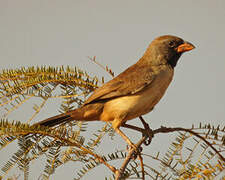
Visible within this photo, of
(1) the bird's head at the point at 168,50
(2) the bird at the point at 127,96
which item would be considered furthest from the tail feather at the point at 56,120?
(1) the bird's head at the point at 168,50

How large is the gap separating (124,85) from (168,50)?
0.85 meters

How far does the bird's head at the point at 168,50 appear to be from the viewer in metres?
4.11

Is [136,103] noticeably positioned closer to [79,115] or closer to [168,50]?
[79,115]

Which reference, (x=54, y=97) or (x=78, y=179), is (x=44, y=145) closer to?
(x=78, y=179)

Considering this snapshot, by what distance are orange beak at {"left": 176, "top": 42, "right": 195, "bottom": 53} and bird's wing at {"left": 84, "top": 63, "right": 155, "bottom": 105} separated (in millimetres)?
511

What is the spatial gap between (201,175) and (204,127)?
2.13ft

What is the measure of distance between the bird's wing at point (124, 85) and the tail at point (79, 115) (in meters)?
0.08

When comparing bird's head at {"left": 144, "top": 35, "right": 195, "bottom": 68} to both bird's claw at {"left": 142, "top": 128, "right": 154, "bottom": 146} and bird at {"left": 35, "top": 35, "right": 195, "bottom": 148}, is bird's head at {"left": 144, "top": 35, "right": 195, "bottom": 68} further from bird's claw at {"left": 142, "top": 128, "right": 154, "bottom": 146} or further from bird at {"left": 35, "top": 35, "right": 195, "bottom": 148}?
bird's claw at {"left": 142, "top": 128, "right": 154, "bottom": 146}

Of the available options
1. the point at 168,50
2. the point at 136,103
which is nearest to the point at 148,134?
the point at 136,103

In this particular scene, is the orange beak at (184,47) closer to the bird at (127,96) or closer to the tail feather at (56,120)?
the bird at (127,96)

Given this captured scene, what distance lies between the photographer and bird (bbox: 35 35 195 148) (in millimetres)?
3508

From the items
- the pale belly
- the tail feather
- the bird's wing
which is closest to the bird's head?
the bird's wing

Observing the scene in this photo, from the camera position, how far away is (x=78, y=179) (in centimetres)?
244

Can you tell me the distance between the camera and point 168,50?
13.7 ft
